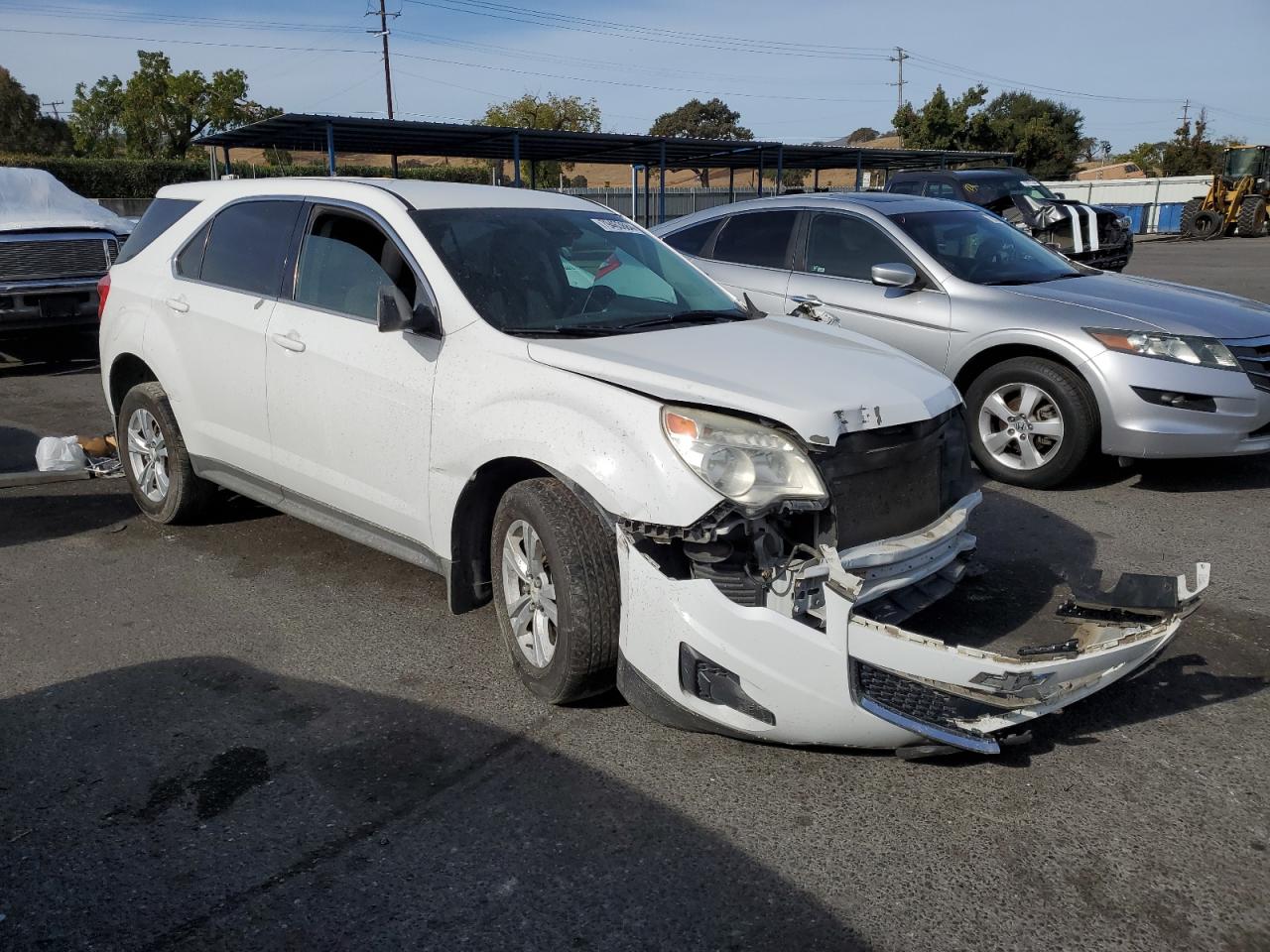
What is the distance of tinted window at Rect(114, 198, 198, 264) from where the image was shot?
18.6 ft

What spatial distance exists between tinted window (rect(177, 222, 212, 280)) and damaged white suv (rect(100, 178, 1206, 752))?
0.02 m

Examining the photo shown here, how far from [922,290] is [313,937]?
556cm

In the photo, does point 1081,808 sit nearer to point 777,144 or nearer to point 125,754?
point 125,754

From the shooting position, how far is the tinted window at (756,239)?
7.70m

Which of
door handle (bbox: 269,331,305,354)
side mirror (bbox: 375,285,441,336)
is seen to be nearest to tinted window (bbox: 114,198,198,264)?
door handle (bbox: 269,331,305,354)

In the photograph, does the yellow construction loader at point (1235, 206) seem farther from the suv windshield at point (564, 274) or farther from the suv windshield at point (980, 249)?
the suv windshield at point (564, 274)

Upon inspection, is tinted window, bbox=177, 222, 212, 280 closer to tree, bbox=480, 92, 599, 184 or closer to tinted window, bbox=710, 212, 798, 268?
tinted window, bbox=710, 212, 798, 268

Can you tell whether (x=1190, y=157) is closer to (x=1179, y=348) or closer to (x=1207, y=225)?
(x=1207, y=225)

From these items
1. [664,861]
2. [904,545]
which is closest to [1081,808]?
[904,545]

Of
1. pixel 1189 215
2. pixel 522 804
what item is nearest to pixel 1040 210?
pixel 522 804

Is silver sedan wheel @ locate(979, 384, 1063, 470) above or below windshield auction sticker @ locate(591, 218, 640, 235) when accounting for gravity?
below

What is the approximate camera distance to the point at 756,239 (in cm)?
787

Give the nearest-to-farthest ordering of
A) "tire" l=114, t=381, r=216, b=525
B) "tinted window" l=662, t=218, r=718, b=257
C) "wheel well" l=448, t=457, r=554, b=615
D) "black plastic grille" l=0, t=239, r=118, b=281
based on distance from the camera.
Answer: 1. "wheel well" l=448, t=457, r=554, b=615
2. "tire" l=114, t=381, r=216, b=525
3. "tinted window" l=662, t=218, r=718, b=257
4. "black plastic grille" l=0, t=239, r=118, b=281

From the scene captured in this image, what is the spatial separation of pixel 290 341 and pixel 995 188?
15433 mm
